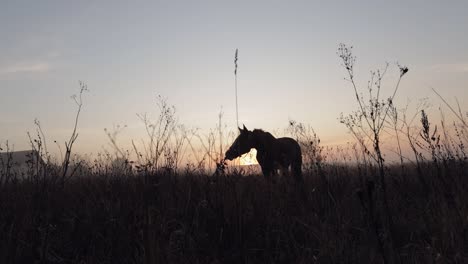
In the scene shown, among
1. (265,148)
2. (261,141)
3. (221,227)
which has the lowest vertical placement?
(221,227)

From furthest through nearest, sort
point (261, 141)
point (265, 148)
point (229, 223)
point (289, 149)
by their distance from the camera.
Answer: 1. point (289, 149)
2. point (261, 141)
3. point (265, 148)
4. point (229, 223)

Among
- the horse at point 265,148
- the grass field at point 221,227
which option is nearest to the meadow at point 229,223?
the grass field at point 221,227

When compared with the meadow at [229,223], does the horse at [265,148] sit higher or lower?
higher

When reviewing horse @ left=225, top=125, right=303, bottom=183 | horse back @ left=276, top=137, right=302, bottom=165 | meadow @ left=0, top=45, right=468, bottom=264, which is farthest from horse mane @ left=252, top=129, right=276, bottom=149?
meadow @ left=0, top=45, right=468, bottom=264

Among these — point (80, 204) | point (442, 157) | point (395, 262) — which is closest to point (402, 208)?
point (442, 157)

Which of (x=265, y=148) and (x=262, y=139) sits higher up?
(x=262, y=139)

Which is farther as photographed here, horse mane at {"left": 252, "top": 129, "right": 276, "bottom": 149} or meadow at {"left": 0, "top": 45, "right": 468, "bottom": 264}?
horse mane at {"left": 252, "top": 129, "right": 276, "bottom": 149}

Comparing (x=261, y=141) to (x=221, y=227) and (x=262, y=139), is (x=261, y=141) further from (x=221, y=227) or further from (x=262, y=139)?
(x=221, y=227)

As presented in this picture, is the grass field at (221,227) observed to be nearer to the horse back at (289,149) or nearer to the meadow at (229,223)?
the meadow at (229,223)

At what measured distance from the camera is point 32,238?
9.71 ft

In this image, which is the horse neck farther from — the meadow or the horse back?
the meadow

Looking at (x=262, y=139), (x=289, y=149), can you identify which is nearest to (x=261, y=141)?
(x=262, y=139)

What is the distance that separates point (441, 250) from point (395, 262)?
1.26 ft

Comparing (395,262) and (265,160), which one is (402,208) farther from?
(265,160)
